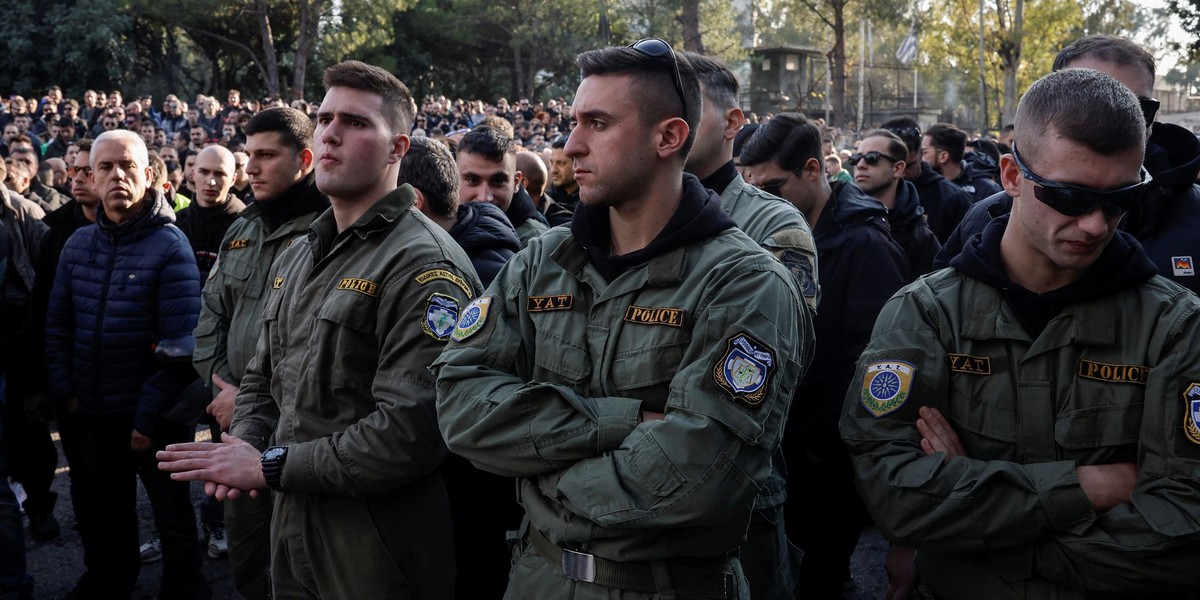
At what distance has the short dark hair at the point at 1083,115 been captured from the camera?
228 cm

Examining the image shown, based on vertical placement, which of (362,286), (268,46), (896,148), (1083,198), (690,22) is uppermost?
(268,46)

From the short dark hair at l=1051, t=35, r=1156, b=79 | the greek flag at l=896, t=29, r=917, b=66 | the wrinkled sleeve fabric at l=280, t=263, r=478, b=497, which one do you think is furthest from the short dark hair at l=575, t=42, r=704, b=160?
the greek flag at l=896, t=29, r=917, b=66

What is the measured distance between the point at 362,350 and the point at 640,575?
4.16ft

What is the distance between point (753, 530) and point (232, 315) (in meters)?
2.42

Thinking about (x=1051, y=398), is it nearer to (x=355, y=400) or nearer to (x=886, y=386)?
(x=886, y=386)

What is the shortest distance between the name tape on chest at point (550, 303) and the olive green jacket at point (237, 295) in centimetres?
174

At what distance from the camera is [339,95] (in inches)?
132

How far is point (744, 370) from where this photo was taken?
86.4 inches

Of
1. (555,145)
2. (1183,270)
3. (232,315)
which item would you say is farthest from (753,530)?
(555,145)

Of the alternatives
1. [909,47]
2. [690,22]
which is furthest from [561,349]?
[909,47]

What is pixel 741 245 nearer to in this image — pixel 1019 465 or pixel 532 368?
pixel 532 368

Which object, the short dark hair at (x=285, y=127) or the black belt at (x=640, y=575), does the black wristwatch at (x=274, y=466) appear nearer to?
the black belt at (x=640, y=575)

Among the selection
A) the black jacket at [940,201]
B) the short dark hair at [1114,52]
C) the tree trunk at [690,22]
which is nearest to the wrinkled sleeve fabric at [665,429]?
the short dark hair at [1114,52]

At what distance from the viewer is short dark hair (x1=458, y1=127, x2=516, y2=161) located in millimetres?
5008
